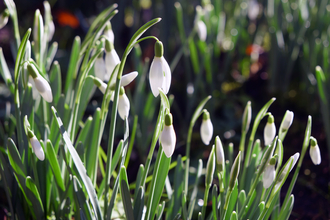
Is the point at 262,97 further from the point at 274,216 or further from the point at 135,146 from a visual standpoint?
the point at 274,216

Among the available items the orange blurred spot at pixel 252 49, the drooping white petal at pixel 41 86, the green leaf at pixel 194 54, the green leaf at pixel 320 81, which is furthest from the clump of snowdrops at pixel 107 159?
the orange blurred spot at pixel 252 49

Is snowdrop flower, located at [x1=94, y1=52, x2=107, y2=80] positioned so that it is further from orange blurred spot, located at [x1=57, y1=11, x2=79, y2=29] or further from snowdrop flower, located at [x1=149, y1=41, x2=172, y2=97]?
orange blurred spot, located at [x1=57, y1=11, x2=79, y2=29]

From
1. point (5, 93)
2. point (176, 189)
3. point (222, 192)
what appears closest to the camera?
point (222, 192)

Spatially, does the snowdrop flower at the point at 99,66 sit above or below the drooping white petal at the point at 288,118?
above

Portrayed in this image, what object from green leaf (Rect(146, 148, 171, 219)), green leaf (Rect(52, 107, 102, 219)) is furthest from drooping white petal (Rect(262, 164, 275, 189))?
green leaf (Rect(52, 107, 102, 219))

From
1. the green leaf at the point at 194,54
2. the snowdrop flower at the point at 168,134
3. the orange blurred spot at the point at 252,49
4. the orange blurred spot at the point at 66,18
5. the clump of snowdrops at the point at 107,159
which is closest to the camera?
the snowdrop flower at the point at 168,134

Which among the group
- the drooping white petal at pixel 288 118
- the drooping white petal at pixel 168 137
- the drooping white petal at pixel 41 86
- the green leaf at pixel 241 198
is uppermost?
the drooping white petal at pixel 41 86

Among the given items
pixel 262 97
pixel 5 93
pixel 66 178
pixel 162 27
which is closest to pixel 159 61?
pixel 66 178

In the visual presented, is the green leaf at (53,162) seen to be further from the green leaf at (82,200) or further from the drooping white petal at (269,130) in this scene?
the drooping white petal at (269,130)
